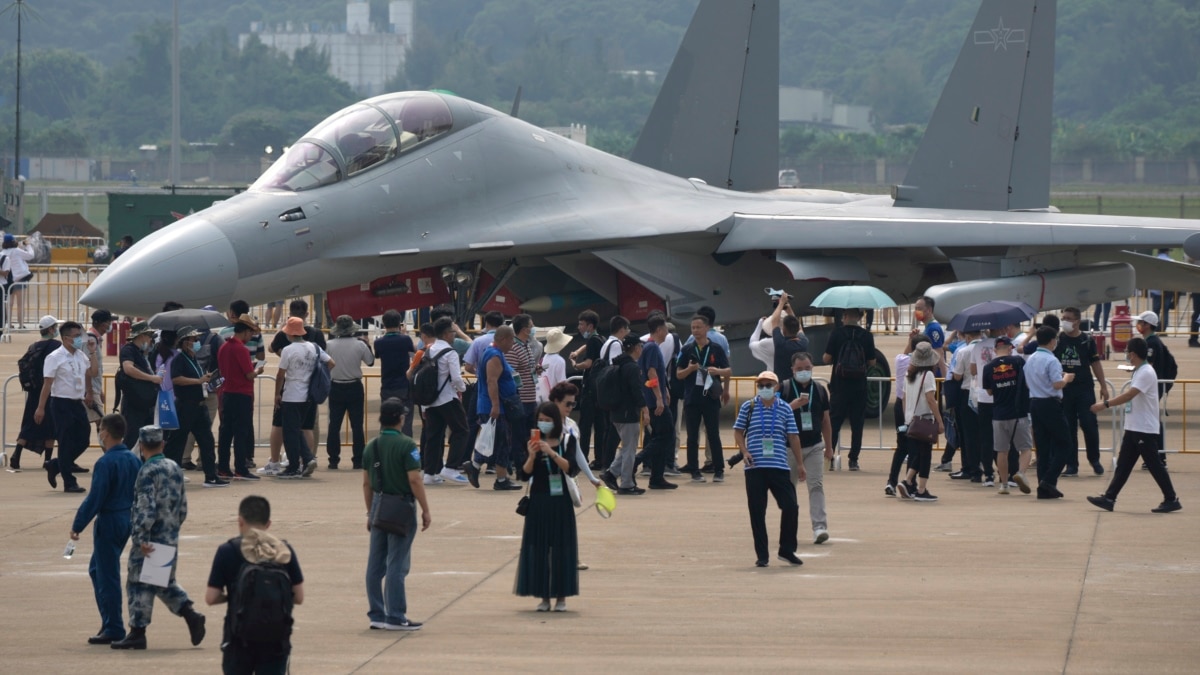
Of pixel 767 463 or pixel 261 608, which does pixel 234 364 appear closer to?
pixel 767 463

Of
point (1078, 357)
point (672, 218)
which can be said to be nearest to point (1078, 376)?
point (1078, 357)

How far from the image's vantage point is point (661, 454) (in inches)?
585

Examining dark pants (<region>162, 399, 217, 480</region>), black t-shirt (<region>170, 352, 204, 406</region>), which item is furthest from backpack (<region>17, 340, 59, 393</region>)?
dark pants (<region>162, 399, 217, 480</region>)

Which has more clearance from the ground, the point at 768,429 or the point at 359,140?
the point at 359,140

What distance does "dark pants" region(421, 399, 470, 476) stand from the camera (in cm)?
1481

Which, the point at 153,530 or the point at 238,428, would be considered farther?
the point at 238,428

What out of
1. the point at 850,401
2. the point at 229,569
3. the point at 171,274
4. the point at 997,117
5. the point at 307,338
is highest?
the point at 997,117

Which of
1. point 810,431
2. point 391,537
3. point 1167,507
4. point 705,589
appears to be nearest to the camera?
point 391,537

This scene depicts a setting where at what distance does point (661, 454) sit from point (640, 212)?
6.11m

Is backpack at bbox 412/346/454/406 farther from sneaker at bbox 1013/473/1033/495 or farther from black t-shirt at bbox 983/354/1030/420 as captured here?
sneaker at bbox 1013/473/1033/495

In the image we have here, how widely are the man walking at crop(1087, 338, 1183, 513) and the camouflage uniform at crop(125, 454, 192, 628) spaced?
7544 millimetres

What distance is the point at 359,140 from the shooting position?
18.5m

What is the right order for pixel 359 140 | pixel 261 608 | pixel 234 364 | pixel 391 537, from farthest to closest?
pixel 359 140
pixel 234 364
pixel 391 537
pixel 261 608

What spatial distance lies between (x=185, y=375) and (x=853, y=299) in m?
6.90
